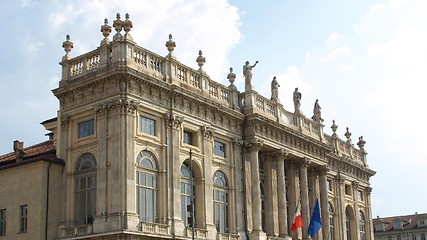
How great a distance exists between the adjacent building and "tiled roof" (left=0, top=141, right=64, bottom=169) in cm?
8510

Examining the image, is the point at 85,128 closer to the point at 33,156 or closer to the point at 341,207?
the point at 33,156

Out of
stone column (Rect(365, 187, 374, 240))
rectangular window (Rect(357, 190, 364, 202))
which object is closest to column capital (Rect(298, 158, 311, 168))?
rectangular window (Rect(357, 190, 364, 202))

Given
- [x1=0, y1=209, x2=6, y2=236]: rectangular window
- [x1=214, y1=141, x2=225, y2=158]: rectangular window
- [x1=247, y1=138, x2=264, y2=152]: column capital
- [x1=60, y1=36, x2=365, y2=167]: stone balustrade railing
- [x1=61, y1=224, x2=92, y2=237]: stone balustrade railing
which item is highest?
[x1=60, y1=36, x2=365, y2=167]: stone balustrade railing

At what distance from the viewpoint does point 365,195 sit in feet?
212

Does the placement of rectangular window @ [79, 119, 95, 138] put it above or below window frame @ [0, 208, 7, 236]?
above

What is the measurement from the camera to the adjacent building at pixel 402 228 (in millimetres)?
114000

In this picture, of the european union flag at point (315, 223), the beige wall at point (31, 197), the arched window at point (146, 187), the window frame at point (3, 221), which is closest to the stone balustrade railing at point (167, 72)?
the arched window at point (146, 187)

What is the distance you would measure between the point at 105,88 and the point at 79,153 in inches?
159

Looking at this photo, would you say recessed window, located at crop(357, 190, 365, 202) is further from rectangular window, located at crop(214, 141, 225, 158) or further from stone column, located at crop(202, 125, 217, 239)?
stone column, located at crop(202, 125, 217, 239)

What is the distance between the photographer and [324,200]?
53906 mm

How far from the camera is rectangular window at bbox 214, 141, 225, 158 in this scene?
42.8 meters

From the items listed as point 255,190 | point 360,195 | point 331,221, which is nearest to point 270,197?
point 255,190

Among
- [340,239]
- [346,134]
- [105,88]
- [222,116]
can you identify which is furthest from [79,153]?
[346,134]

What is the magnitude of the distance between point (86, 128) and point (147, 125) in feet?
11.4
